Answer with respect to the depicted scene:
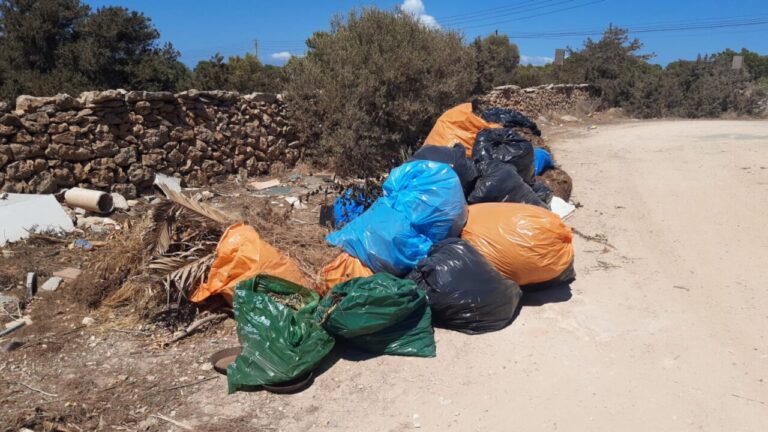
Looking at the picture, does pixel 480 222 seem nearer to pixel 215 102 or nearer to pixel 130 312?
pixel 130 312

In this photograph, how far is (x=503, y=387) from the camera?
8.85ft

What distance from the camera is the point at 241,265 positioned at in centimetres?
312

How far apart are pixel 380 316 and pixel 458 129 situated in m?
3.29

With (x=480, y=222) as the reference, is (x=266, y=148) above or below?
above

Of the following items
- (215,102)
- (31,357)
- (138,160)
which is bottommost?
(31,357)

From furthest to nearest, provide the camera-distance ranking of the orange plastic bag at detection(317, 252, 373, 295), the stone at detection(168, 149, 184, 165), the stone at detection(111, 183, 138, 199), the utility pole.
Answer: the utility pole, the stone at detection(168, 149, 184, 165), the stone at detection(111, 183, 138, 199), the orange plastic bag at detection(317, 252, 373, 295)

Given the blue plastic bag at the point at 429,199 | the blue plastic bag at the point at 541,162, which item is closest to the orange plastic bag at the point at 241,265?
the blue plastic bag at the point at 429,199

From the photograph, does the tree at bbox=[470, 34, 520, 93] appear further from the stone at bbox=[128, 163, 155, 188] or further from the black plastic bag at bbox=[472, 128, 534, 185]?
the stone at bbox=[128, 163, 155, 188]

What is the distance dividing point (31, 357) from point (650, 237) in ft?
15.8

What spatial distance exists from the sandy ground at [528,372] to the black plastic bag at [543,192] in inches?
44.8

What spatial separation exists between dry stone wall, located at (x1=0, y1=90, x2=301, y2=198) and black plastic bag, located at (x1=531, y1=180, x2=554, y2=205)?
11.4 feet

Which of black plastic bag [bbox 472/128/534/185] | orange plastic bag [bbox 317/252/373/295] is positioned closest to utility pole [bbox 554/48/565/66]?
black plastic bag [bbox 472/128/534/185]

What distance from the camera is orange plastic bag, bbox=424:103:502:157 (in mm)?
5559

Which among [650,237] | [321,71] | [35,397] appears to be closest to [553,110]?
[321,71]
